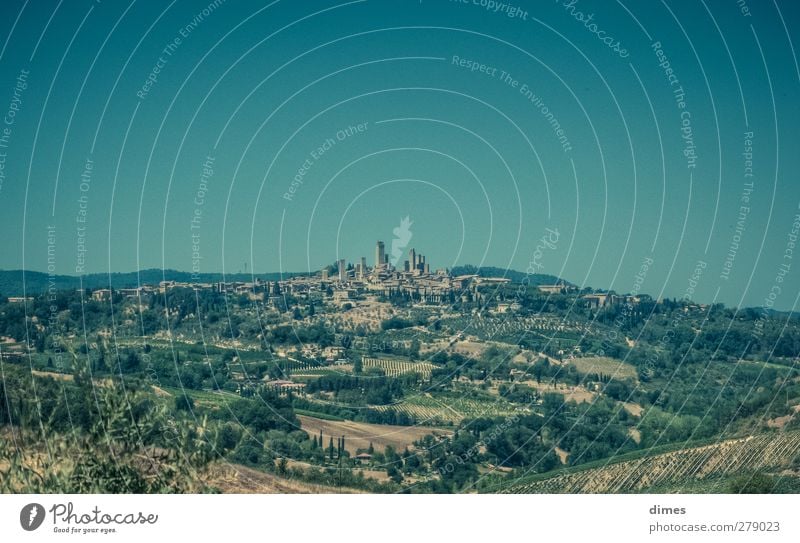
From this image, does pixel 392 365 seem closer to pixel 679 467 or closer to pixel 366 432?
pixel 366 432

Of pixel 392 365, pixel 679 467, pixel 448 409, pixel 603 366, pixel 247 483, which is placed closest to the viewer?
pixel 247 483

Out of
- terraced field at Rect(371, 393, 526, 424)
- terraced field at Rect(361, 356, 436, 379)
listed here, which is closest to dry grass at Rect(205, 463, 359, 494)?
terraced field at Rect(371, 393, 526, 424)

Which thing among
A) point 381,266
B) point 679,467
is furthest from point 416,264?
point 679,467

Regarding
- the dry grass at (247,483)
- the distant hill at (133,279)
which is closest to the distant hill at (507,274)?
the distant hill at (133,279)

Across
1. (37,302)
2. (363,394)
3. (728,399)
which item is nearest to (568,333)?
(728,399)

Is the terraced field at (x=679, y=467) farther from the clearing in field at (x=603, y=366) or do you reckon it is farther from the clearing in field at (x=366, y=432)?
the clearing in field at (x=603, y=366)

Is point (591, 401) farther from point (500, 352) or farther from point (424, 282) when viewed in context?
point (424, 282)
